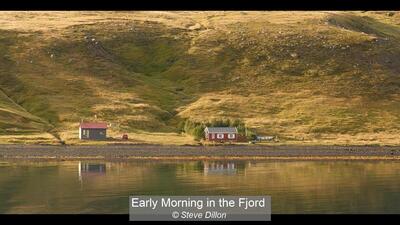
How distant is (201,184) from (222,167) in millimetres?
24924

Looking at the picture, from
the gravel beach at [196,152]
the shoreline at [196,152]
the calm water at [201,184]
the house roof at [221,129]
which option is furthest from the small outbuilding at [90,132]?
the house roof at [221,129]

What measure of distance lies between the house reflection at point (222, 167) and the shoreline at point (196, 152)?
647cm

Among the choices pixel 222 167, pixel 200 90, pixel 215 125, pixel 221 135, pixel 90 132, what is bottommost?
pixel 221 135

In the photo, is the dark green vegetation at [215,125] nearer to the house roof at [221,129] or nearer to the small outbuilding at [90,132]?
the house roof at [221,129]

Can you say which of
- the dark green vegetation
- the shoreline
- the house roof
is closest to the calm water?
the shoreline

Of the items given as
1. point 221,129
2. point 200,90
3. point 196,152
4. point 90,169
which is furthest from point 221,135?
point 200,90

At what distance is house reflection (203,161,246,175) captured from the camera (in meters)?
96.0

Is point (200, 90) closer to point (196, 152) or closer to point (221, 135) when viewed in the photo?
point (221, 135)

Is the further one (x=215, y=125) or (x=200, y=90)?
(x=200, y=90)

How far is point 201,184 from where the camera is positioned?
262 ft

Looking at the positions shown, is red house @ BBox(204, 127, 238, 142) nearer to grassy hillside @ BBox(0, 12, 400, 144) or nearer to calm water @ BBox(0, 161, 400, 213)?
grassy hillside @ BBox(0, 12, 400, 144)

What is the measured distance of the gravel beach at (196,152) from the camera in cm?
11475

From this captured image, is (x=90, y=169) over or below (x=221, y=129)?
over

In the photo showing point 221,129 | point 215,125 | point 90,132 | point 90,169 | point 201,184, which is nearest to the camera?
point 201,184
